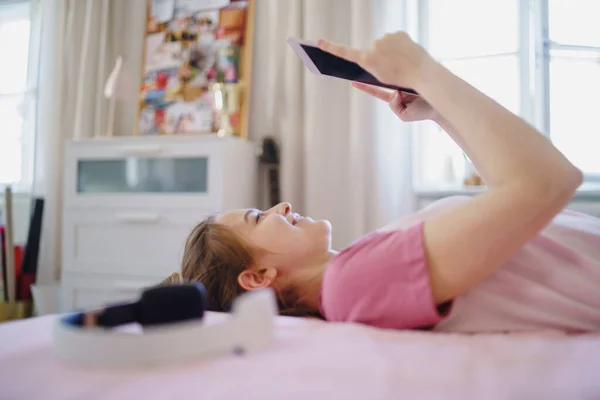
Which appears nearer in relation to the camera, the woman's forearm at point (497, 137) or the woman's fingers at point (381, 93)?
the woman's forearm at point (497, 137)

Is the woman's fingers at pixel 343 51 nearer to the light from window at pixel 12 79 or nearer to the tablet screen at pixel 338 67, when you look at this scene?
the tablet screen at pixel 338 67

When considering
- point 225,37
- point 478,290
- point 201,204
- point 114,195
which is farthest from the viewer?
point 225,37

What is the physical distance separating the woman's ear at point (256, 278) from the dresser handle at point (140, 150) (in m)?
1.37

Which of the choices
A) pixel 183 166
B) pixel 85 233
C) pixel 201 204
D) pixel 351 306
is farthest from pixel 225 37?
pixel 351 306

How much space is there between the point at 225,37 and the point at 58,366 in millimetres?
2189

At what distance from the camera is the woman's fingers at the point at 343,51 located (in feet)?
2.51

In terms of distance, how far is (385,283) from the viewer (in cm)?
68

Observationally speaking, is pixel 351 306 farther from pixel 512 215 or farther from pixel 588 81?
pixel 588 81

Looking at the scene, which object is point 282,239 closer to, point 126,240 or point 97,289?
point 126,240

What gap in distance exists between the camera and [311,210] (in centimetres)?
226

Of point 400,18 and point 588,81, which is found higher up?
point 400,18

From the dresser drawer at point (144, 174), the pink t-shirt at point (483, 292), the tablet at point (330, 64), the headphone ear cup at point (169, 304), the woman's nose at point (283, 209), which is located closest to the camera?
the headphone ear cup at point (169, 304)

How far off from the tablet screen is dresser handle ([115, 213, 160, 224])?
138cm

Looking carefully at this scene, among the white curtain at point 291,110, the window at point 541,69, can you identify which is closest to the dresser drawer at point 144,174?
the white curtain at point 291,110
